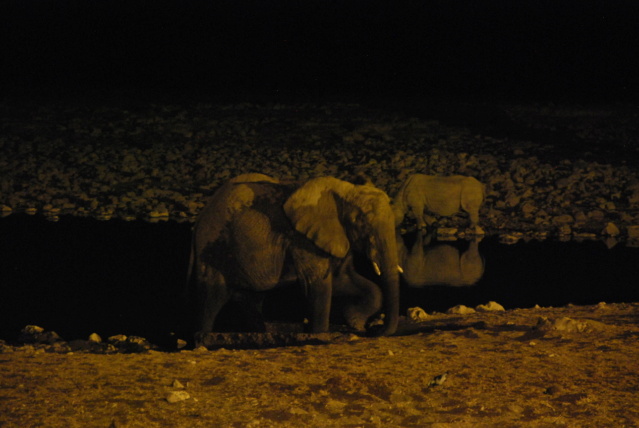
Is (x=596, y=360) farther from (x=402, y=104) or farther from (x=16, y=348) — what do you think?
(x=402, y=104)

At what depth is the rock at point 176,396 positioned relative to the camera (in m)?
4.66

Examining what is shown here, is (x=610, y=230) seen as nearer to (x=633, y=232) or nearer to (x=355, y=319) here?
(x=633, y=232)

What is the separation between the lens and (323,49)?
110 feet

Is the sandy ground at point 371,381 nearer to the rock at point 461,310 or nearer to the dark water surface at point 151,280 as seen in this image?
the rock at point 461,310

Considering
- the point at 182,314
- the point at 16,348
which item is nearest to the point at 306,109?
the point at 182,314

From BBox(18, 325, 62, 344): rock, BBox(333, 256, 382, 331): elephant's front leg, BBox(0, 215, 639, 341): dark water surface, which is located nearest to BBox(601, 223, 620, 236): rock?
BBox(0, 215, 639, 341): dark water surface

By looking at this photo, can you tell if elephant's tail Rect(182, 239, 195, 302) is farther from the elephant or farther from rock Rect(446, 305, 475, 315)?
the elephant

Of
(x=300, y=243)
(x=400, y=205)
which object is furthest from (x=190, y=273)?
Result: (x=400, y=205)

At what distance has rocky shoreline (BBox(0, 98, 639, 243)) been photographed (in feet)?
43.4

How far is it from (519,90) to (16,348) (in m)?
23.4

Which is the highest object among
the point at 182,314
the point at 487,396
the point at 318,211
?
the point at 318,211

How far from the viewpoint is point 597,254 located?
10953 mm

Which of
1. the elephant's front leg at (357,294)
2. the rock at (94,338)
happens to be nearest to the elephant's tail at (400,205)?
the elephant's front leg at (357,294)

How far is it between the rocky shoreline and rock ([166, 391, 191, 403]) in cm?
781
